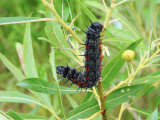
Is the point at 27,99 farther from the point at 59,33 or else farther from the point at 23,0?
the point at 23,0

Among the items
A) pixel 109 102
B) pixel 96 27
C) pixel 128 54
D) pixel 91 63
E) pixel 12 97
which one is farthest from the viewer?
pixel 12 97

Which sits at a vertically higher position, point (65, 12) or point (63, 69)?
point (65, 12)

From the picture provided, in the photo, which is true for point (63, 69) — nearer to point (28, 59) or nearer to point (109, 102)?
point (109, 102)

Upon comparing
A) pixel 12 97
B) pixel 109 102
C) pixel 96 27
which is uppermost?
pixel 96 27

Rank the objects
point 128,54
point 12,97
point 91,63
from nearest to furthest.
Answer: point 91,63 → point 128,54 → point 12,97

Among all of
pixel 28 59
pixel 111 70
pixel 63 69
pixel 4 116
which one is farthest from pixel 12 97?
pixel 111 70

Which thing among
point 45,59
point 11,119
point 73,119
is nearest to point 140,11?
point 45,59

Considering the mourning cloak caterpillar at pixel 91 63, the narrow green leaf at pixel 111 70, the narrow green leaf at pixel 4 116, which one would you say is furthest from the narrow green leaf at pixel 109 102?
the narrow green leaf at pixel 4 116
